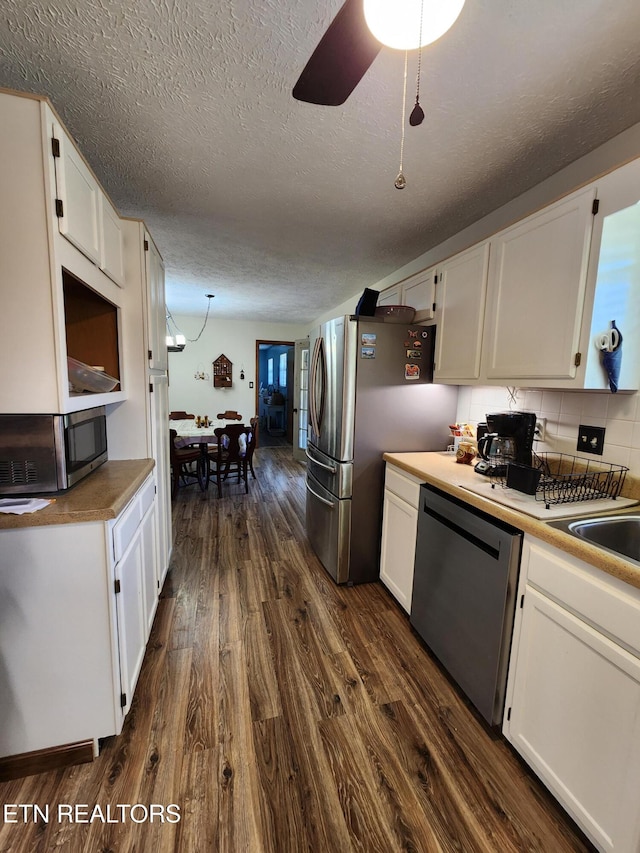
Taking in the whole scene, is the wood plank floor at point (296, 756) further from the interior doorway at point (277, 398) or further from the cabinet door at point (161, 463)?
the interior doorway at point (277, 398)

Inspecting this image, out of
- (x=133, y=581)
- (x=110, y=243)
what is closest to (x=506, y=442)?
(x=133, y=581)

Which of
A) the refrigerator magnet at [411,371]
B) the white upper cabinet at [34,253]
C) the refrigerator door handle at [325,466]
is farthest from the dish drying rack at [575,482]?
the white upper cabinet at [34,253]

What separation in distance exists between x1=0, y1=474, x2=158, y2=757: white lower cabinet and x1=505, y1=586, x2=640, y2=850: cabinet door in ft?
4.94

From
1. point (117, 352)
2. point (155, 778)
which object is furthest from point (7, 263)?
point (155, 778)

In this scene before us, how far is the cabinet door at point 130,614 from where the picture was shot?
4.35 ft

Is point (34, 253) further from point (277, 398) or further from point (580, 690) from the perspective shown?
point (277, 398)

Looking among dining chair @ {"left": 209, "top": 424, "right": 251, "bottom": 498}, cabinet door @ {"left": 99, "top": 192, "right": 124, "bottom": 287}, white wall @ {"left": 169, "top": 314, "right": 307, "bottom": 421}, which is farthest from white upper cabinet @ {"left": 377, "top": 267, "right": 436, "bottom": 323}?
white wall @ {"left": 169, "top": 314, "right": 307, "bottom": 421}

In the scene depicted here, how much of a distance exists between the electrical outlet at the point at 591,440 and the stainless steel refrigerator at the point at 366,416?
2.96 ft

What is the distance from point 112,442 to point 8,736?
1236mm

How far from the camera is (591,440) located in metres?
1.63

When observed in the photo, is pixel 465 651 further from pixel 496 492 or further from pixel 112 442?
pixel 112 442

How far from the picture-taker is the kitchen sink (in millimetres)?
1253

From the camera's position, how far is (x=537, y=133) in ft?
4.94

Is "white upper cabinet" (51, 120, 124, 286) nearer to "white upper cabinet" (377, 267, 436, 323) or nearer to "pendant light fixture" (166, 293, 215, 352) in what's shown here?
"white upper cabinet" (377, 267, 436, 323)
